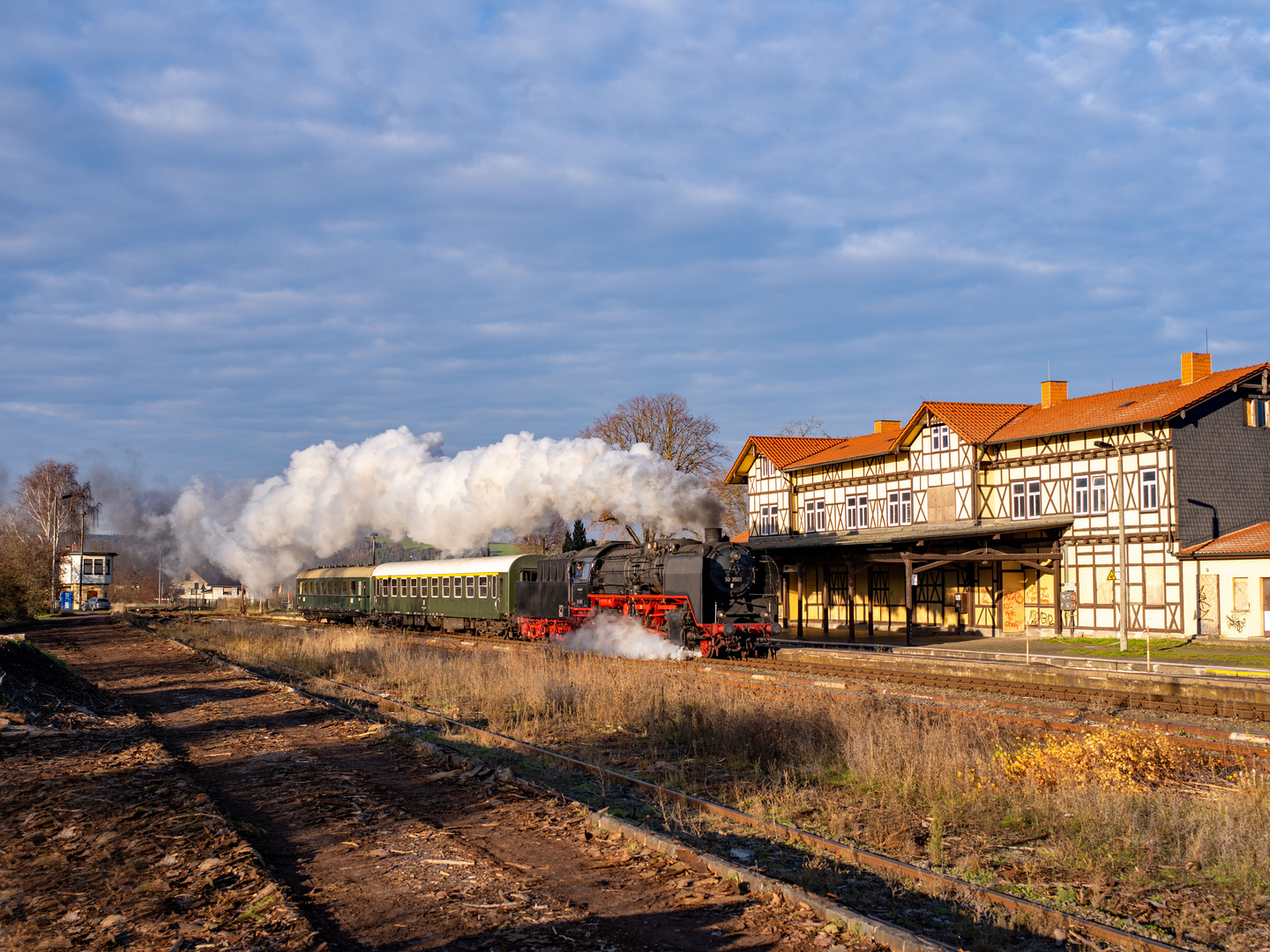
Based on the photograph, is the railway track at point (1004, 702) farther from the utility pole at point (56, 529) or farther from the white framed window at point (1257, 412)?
the utility pole at point (56, 529)

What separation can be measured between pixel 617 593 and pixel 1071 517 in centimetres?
1689

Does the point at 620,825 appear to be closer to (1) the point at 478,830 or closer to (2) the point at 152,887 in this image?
(1) the point at 478,830

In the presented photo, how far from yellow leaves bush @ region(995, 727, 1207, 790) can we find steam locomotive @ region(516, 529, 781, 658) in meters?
13.0

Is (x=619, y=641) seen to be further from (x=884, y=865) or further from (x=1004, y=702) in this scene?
(x=884, y=865)

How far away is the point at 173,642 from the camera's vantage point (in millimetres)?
33906

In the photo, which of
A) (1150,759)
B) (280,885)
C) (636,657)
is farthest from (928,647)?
(280,885)

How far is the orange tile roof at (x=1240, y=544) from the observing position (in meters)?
27.3

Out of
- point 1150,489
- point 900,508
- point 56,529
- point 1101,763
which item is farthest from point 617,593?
point 56,529

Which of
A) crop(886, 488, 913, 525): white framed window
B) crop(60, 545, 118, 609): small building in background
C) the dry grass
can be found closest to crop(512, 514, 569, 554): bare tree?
crop(886, 488, 913, 525): white framed window

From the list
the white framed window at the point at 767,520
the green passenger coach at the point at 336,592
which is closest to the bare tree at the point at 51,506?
the green passenger coach at the point at 336,592

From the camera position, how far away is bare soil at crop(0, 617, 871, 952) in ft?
19.0

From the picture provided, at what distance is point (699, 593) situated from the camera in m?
23.1

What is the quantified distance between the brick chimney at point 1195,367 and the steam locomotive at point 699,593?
1915cm

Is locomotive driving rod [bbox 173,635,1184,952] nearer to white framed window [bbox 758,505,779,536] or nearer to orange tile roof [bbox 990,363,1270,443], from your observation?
orange tile roof [bbox 990,363,1270,443]
